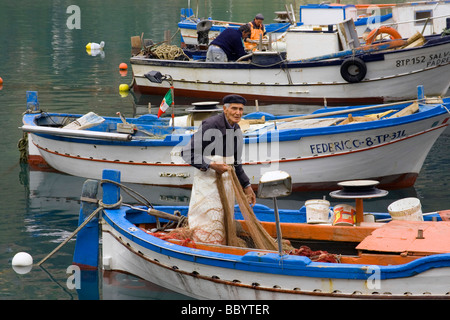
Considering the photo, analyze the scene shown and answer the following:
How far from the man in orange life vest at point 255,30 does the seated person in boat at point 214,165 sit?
1232 cm

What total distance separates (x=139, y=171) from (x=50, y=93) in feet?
32.1

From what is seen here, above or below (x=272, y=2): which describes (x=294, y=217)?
below

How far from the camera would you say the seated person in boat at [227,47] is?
Result: 18.2 metres

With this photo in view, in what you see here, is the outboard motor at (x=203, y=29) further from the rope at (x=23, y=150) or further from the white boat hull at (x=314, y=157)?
the white boat hull at (x=314, y=157)

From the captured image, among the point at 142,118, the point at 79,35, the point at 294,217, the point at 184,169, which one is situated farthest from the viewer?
the point at 79,35

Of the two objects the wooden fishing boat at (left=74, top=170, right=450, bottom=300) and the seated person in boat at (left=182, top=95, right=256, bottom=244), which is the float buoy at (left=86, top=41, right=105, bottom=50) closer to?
the wooden fishing boat at (left=74, top=170, right=450, bottom=300)

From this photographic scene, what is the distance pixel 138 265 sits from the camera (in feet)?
28.9

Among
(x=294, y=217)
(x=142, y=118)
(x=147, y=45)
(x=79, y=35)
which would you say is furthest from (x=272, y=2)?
(x=294, y=217)

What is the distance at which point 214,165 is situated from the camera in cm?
771

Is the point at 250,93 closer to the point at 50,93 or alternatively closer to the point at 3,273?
the point at 50,93

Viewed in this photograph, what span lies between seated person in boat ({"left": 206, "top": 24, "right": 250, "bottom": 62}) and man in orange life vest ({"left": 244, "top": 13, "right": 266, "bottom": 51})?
1481 millimetres

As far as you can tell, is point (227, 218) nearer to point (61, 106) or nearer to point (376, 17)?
point (61, 106)

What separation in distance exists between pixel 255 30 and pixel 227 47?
8.37 ft

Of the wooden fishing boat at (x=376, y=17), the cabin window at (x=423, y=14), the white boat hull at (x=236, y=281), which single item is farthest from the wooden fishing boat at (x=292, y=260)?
the cabin window at (x=423, y=14)
